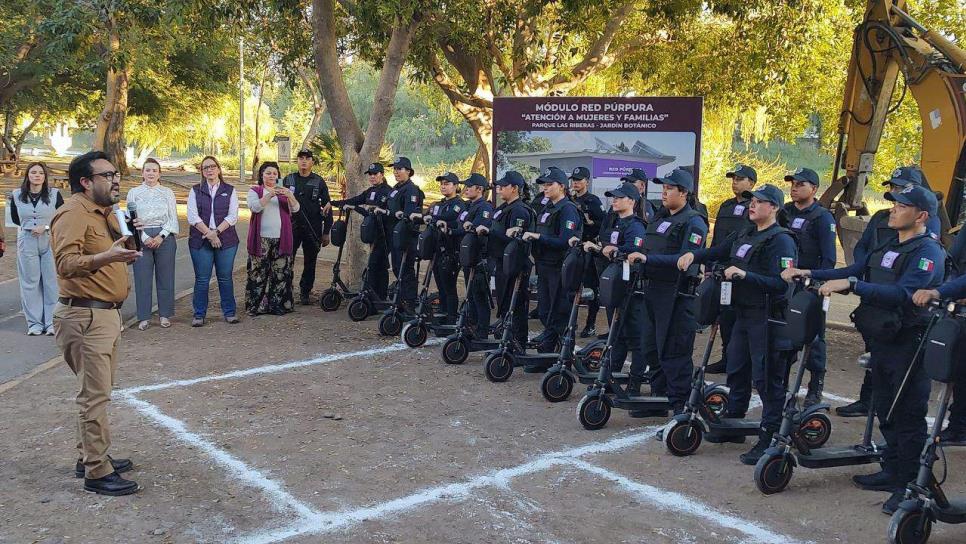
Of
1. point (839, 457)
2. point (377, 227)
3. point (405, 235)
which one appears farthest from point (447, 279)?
point (839, 457)

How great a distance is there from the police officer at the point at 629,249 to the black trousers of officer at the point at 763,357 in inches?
40.5

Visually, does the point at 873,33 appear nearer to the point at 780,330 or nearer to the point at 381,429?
the point at 780,330

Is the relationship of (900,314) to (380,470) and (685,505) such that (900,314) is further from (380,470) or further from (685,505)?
(380,470)

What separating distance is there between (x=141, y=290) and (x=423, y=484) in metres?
6.16

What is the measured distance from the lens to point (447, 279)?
10.4 metres

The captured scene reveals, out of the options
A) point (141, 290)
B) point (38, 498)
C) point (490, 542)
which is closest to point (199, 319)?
point (141, 290)

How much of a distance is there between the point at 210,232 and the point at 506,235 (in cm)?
411

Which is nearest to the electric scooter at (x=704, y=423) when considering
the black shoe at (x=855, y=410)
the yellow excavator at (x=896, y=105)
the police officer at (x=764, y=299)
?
the police officer at (x=764, y=299)

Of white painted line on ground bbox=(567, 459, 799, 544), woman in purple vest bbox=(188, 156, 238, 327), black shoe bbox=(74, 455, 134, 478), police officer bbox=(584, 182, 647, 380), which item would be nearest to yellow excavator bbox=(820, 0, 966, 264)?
police officer bbox=(584, 182, 647, 380)

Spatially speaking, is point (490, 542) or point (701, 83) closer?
point (490, 542)

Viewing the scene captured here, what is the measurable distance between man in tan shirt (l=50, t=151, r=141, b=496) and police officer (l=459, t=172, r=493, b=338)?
4.21 m

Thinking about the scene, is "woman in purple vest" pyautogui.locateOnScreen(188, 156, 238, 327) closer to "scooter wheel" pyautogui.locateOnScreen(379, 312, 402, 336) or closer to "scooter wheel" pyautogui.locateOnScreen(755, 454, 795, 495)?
"scooter wheel" pyautogui.locateOnScreen(379, 312, 402, 336)

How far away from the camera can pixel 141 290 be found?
35.1 ft

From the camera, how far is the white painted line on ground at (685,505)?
5.29 metres
